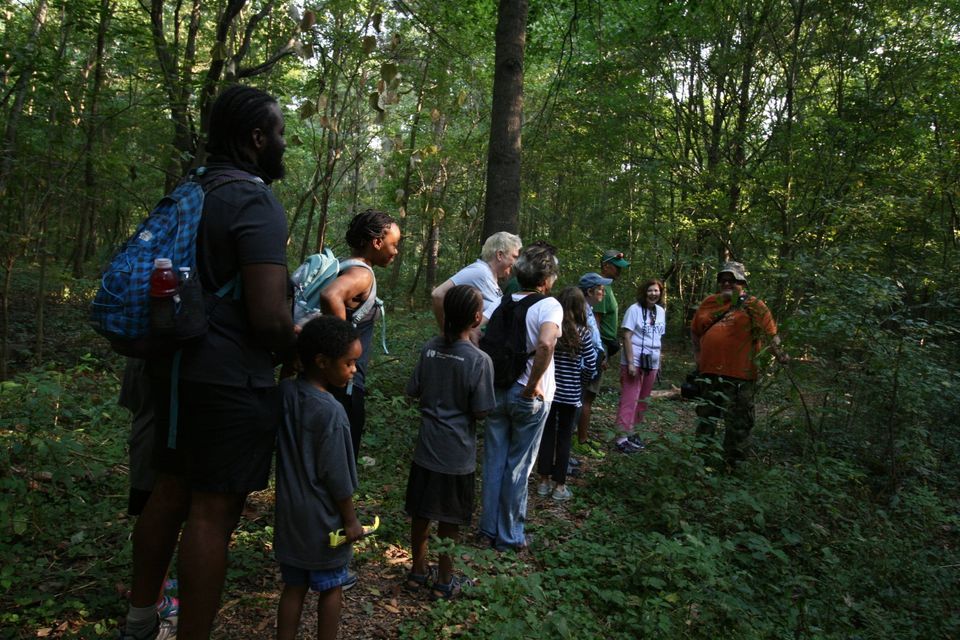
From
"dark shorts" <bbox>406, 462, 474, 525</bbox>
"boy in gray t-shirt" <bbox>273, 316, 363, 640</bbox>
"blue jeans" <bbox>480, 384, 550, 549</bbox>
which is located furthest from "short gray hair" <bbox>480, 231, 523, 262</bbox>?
"boy in gray t-shirt" <bbox>273, 316, 363, 640</bbox>

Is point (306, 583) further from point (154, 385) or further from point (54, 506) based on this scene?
point (54, 506)

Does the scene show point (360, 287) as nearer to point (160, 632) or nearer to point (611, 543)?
point (160, 632)

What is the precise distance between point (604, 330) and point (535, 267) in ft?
10.2

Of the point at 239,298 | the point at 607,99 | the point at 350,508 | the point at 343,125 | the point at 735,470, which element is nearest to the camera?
the point at 239,298

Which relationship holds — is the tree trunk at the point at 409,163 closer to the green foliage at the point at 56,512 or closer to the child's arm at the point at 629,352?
the child's arm at the point at 629,352

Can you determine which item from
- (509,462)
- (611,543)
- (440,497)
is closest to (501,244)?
(509,462)

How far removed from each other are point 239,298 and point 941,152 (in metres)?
11.3

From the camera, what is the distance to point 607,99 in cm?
1482

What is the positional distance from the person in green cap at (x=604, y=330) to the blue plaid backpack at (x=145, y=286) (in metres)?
5.03

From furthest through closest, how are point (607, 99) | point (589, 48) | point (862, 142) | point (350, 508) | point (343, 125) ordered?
point (589, 48) < point (607, 99) < point (862, 142) < point (343, 125) < point (350, 508)

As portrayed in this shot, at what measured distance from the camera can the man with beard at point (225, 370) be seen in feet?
6.93

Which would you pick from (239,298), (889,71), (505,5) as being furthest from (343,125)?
(889,71)

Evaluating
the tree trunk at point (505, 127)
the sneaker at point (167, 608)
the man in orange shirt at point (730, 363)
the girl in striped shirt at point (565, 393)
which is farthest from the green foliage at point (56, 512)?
the man in orange shirt at point (730, 363)

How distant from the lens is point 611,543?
437 cm
